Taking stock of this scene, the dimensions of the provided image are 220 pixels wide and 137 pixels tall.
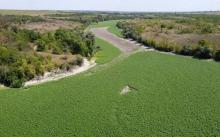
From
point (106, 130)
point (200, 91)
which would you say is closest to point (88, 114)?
point (106, 130)

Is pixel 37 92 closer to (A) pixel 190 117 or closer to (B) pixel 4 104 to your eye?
(B) pixel 4 104

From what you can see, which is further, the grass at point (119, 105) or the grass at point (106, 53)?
the grass at point (106, 53)

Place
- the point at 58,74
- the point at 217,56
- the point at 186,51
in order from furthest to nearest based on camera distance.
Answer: the point at 186,51
the point at 217,56
the point at 58,74

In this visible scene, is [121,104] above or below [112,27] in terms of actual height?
above

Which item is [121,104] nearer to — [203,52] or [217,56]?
[217,56]

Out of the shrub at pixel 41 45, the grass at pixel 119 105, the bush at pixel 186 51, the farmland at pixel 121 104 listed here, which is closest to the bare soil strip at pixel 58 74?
the farmland at pixel 121 104

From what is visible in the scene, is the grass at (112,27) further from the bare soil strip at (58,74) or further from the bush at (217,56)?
the bare soil strip at (58,74)

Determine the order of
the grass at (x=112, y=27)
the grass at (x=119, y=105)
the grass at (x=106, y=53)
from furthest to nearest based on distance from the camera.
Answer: the grass at (x=112, y=27) < the grass at (x=106, y=53) < the grass at (x=119, y=105)

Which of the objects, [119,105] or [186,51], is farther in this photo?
[186,51]

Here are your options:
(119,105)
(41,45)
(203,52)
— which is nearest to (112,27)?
(41,45)

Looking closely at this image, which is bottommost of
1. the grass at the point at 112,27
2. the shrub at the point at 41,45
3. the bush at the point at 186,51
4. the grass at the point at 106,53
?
the grass at the point at 112,27
